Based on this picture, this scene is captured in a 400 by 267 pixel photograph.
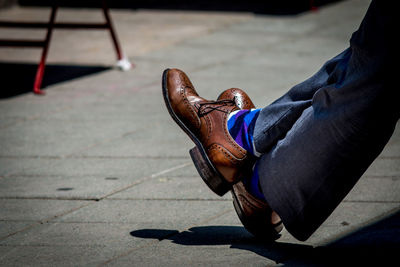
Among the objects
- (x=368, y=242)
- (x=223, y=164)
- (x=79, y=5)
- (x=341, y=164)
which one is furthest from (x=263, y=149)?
(x=79, y=5)

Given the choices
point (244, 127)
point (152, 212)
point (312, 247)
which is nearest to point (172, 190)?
point (152, 212)

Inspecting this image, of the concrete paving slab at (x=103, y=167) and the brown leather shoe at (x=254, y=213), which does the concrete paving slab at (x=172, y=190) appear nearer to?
the concrete paving slab at (x=103, y=167)

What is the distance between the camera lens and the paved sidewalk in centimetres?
244

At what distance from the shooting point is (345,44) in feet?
21.4

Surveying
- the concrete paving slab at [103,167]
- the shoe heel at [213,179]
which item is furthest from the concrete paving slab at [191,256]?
the concrete paving slab at [103,167]

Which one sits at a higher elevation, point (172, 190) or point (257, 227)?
point (257, 227)

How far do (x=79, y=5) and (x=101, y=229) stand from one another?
762cm

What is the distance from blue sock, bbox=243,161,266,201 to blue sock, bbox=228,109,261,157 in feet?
0.26

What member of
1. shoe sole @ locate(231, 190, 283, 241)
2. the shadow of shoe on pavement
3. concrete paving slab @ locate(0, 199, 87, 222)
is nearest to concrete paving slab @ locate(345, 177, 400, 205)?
the shadow of shoe on pavement

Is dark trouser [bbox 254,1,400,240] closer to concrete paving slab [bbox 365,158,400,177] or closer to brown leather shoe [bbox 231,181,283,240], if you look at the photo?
brown leather shoe [bbox 231,181,283,240]

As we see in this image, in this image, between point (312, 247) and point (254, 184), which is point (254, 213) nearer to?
point (254, 184)

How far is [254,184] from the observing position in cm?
243

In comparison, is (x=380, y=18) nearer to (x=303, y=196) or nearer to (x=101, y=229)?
(x=303, y=196)

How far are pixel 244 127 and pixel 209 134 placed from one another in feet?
0.49
